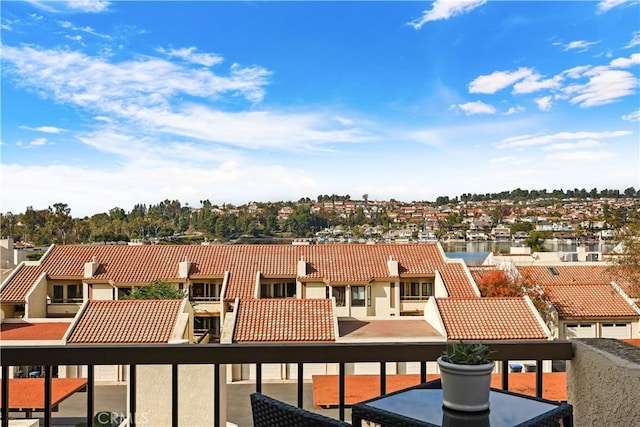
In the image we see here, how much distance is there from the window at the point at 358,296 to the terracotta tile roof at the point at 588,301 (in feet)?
25.0

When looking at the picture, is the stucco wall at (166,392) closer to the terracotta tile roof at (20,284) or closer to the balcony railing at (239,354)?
the balcony railing at (239,354)

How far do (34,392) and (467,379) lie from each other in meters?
14.5

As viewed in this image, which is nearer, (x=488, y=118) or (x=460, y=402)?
(x=460, y=402)

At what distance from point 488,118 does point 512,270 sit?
4814cm

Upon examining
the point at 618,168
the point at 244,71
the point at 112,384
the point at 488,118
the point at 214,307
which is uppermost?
the point at 244,71

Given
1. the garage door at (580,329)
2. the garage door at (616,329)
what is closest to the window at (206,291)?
the garage door at (580,329)

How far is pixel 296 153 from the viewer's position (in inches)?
2591

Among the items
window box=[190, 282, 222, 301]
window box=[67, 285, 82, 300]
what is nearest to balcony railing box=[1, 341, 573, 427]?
window box=[190, 282, 222, 301]

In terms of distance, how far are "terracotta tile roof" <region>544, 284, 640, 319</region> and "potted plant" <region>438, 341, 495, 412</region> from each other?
22.2 metres

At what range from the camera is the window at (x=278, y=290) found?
2534cm

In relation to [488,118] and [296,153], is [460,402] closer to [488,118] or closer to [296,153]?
[296,153]

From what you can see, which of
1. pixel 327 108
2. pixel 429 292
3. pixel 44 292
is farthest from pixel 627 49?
pixel 44 292

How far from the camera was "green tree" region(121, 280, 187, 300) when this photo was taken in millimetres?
23672

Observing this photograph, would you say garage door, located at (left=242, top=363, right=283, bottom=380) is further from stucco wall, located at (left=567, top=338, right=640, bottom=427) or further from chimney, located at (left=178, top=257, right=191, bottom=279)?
stucco wall, located at (left=567, top=338, right=640, bottom=427)
